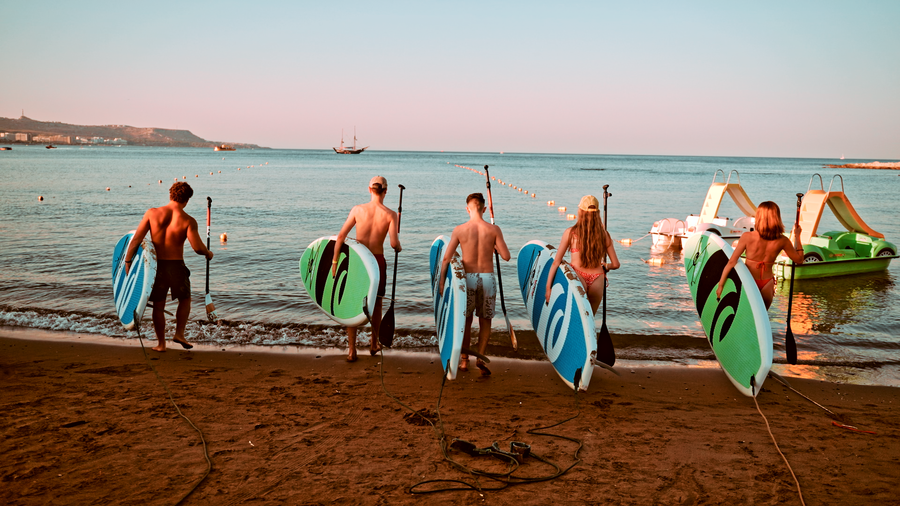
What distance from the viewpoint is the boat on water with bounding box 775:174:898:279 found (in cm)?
1186

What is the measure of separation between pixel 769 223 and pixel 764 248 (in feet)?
0.79

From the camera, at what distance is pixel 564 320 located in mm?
5199

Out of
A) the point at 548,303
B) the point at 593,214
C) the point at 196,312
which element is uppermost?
the point at 593,214

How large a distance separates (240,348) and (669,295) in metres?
7.54

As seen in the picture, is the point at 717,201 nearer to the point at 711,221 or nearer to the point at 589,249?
the point at 711,221

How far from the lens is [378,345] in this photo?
651 cm

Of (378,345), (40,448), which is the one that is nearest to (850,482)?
(378,345)

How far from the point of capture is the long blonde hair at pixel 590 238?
525cm

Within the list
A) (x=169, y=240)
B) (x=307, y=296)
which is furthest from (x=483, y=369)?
(x=307, y=296)

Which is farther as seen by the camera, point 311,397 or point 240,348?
point 240,348

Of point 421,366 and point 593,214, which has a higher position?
point 593,214

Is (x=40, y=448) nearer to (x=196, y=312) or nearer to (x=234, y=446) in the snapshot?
(x=234, y=446)

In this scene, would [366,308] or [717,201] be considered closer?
[366,308]

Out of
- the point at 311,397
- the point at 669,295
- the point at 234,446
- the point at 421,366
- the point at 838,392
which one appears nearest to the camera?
the point at 234,446
